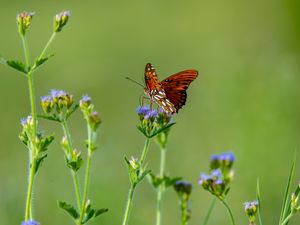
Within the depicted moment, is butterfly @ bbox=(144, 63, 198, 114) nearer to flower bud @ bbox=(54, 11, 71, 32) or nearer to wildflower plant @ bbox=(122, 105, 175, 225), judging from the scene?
wildflower plant @ bbox=(122, 105, 175, 225)

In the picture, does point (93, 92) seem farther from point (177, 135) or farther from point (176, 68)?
point (177, 135)

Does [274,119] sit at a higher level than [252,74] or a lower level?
lower

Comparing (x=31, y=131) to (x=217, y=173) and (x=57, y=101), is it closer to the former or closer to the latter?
(x=57, y=101)

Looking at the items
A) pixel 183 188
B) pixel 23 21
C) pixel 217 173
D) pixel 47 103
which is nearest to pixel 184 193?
pixel 183 188

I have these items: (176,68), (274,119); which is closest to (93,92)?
(176,68)

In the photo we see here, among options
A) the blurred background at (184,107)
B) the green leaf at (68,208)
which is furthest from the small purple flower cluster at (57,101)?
the blurred background at (184,107)

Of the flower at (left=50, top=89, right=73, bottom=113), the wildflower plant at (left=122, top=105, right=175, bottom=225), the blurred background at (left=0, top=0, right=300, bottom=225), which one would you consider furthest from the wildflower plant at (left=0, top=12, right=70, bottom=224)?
the blurred background at (left=0, top=0, right=300, bottom=225)
